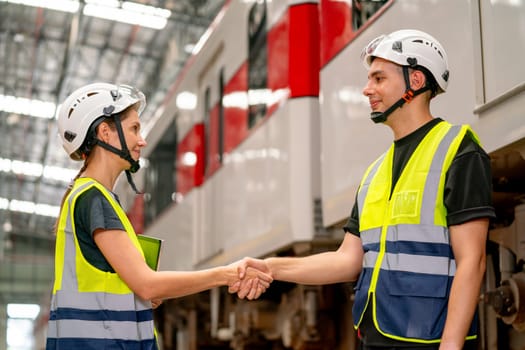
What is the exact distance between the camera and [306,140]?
552cm

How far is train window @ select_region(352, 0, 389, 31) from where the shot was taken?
4742mm

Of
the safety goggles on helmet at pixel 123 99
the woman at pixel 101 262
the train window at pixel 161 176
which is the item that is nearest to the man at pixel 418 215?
the woman at pixel 101 262

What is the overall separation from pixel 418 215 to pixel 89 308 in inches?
45.4

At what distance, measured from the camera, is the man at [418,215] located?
9.12ft

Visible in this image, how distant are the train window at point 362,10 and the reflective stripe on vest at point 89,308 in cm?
224

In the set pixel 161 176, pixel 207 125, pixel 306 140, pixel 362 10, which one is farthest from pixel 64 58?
pixel 362 10

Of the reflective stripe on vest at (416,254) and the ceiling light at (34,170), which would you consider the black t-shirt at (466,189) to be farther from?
the ceiling light at (34,170)

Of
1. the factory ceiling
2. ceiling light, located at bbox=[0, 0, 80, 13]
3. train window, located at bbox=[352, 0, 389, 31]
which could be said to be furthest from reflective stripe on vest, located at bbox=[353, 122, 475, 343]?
ceiling light, located at bbox=[0, 0, 80, 13]

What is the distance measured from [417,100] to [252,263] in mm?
981

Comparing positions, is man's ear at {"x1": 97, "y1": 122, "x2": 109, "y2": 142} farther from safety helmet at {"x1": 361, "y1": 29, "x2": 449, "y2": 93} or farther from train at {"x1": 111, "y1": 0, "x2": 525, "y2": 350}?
train at {"x1": 111, "y1": 0, "x2": 525, "y2": 350}

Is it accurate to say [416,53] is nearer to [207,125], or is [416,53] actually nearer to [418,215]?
[418,215]

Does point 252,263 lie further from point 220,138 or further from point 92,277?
point 220,138

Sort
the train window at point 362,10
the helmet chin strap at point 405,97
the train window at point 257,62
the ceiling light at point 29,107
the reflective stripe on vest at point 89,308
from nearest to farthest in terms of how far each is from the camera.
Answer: the reflective stripe on vest at point 89,308 < the helmet chin strap at point 405,97 < the train window at point 362,10 < the train window at point 257,62 < the ceiling light at point 29,107

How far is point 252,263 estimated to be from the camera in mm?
3588
